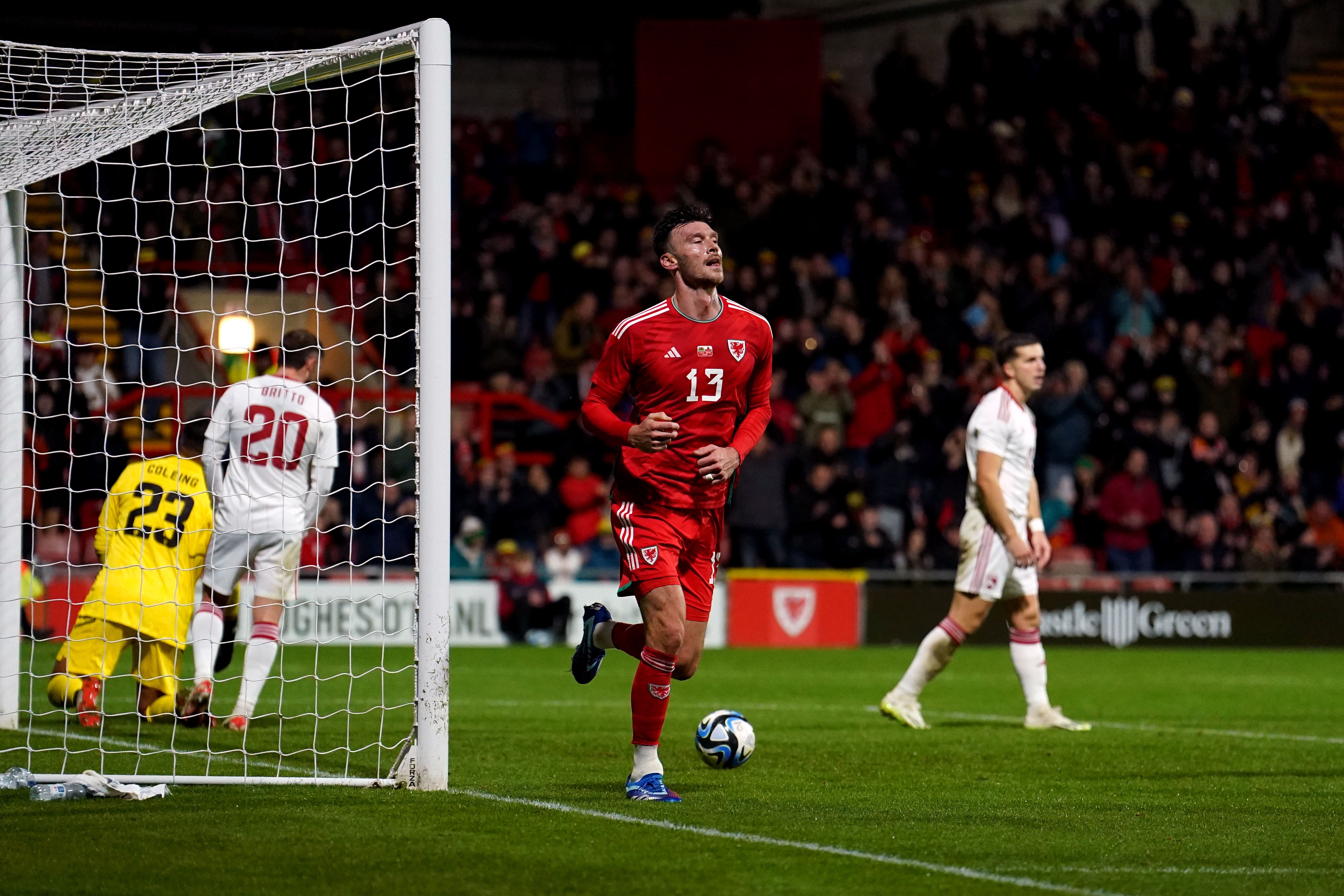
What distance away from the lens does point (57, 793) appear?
670 cm

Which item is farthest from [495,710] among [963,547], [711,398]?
[711,398]

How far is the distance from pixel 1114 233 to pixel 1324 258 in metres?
2.84

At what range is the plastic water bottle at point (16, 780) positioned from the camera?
7.02 metres

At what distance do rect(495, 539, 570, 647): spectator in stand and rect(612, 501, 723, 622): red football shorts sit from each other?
36.9 feet

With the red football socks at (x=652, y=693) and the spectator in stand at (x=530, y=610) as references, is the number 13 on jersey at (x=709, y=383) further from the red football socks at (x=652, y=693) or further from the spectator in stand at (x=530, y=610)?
the spectator in stand at (x=530, y=610)

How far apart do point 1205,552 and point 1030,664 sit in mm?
10891

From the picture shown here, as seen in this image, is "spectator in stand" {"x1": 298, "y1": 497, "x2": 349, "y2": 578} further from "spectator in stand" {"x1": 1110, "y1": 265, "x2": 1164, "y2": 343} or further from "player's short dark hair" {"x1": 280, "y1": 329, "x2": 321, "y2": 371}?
"spectator in stand" {"x1": 1110, "y1": 265, "x2": 1164, "y2": 343}

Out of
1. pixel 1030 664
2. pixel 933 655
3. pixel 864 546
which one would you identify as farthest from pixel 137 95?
pixel 864 546

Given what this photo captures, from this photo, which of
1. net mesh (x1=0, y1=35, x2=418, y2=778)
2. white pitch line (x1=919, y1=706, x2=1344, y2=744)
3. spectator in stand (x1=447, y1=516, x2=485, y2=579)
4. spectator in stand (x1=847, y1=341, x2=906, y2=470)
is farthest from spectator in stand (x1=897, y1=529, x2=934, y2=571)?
white pitch line (x1=919, y1=706, x2=1344, y2=744)

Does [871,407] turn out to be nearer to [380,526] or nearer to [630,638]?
[380,526]

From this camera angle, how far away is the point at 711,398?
23.2ft

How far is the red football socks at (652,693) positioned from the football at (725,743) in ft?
2.92

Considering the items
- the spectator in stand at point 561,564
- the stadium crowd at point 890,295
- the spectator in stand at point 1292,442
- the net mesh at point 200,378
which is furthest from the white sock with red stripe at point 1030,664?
the spectator in stand at point 1292,442

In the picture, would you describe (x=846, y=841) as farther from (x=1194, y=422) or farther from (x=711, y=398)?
(x=1194, y=422)
